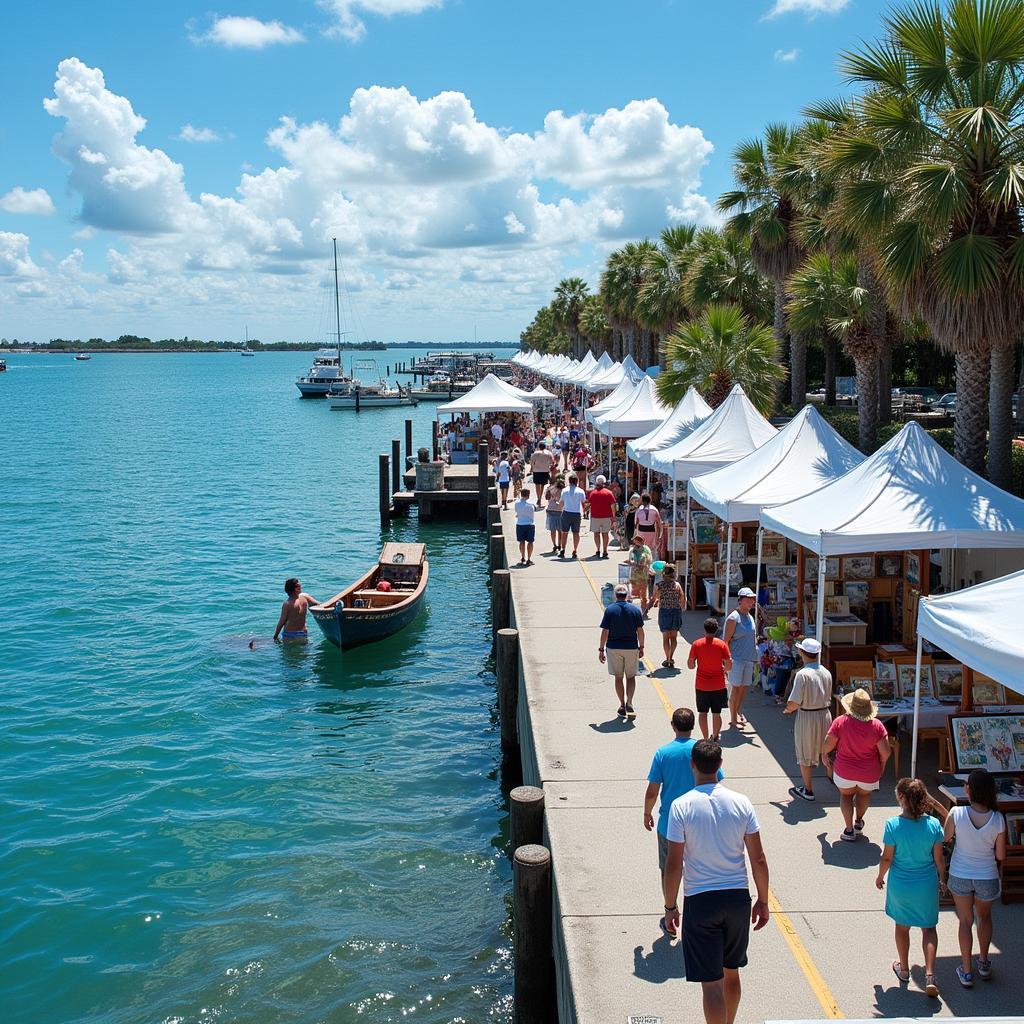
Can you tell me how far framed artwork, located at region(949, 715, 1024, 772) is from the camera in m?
8.55

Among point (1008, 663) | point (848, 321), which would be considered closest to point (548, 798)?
point (1008, 663)

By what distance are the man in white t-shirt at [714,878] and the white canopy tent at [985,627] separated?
98.4 inches

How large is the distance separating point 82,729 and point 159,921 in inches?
264

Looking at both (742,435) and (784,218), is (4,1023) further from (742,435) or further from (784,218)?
(784,218)

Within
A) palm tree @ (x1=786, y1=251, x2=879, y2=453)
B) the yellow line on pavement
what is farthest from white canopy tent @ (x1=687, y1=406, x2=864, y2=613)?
the yellow line on pavement

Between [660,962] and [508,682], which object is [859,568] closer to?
[508,682]

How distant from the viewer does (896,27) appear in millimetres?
13336

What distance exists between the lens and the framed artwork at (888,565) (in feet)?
42.7

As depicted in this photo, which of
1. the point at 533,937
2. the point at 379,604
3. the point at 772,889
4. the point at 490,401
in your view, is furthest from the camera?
the point at 490,401

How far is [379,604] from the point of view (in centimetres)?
2047

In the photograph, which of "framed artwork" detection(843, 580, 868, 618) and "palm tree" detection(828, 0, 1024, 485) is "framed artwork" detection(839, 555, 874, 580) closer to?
"framed artwork" detection(843, 580, 868, 618)

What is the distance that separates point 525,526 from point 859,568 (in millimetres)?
8385

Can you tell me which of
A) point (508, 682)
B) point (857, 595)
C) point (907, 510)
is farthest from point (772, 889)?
point (508, 682)

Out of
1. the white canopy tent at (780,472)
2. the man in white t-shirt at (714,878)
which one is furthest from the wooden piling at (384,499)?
the man in white t-shirt at (714,878)
